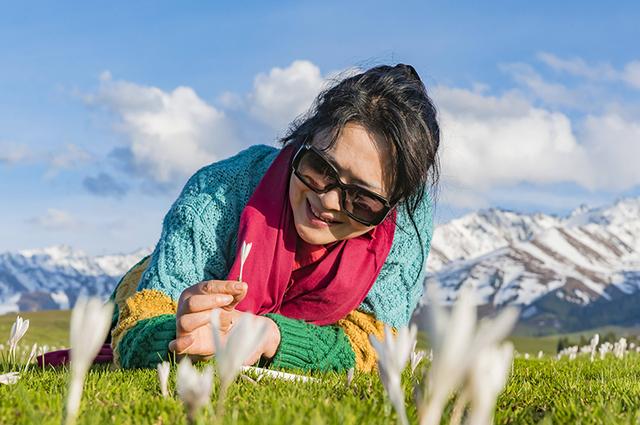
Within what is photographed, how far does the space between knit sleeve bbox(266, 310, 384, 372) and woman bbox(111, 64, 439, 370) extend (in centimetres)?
1

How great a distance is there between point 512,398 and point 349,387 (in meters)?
1.05

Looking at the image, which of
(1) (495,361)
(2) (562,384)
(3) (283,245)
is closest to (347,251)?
(3) (283,245)

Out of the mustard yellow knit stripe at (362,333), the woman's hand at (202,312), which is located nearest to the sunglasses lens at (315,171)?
the woman's hand at (202,312)

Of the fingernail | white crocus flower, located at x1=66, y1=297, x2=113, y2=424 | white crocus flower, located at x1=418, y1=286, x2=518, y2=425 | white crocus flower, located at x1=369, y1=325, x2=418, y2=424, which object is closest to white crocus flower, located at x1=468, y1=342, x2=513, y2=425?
white crocus flower, located at x1=418, y1=286, x2=518, y2=425

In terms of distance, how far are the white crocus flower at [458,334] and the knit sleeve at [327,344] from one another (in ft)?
14.3

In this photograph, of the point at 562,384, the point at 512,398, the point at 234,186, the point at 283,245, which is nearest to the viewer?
the point at 512,398

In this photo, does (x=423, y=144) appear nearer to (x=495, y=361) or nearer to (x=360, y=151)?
(x=360, y=151)

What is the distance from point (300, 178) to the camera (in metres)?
6.73

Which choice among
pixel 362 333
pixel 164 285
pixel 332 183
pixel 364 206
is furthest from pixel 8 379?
pixel 362 333

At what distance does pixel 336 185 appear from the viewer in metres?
6.48

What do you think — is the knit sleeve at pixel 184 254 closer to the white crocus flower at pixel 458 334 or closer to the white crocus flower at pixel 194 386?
the white crocus flower at pixel 194 386

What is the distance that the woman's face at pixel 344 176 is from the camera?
644 cm

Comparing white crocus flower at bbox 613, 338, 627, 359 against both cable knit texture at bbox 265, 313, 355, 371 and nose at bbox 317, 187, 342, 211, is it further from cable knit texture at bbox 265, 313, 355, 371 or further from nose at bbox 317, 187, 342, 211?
nose at bbox 317, 187, 342, 211

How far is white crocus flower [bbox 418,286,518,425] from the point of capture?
5.87ft
